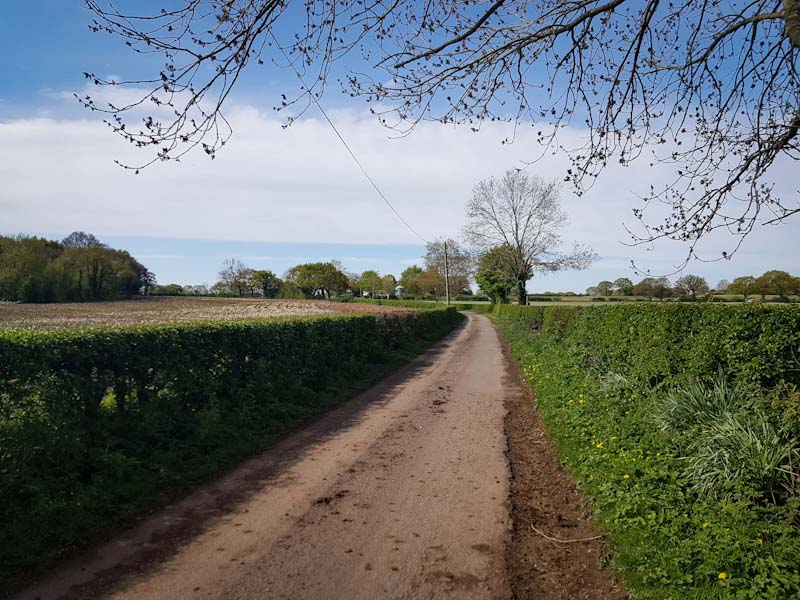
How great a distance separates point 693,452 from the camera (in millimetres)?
5461

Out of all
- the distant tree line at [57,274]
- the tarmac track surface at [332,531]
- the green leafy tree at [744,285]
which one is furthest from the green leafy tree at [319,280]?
the tarmac track surface at [332,531]

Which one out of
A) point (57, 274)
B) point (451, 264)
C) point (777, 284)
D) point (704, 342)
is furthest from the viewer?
point (451, 264)

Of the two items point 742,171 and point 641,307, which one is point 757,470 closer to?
point 742,171

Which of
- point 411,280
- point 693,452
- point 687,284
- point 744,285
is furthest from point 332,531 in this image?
point 411,280

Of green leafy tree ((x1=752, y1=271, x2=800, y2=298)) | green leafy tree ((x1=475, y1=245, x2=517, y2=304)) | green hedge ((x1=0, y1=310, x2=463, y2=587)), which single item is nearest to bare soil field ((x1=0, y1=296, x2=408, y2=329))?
green hedge ((x1=0, y1=310, x2=463, y2=587))

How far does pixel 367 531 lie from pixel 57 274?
2156 inches

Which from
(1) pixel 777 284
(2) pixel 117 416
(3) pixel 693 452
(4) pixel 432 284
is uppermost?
(4) pixel 432 284

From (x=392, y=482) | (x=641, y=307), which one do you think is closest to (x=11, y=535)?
(x=392, y=482)

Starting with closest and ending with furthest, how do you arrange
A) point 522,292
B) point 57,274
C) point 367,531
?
point 367,531 < point 57,274 < point 522,292

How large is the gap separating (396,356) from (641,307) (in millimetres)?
10274

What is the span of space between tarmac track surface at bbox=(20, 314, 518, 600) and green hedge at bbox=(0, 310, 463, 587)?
49 centimetres

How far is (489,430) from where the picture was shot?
8539 millimetres

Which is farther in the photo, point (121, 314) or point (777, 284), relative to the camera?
point (121, 314)

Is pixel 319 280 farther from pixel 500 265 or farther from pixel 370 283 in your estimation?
pixel 500 265
